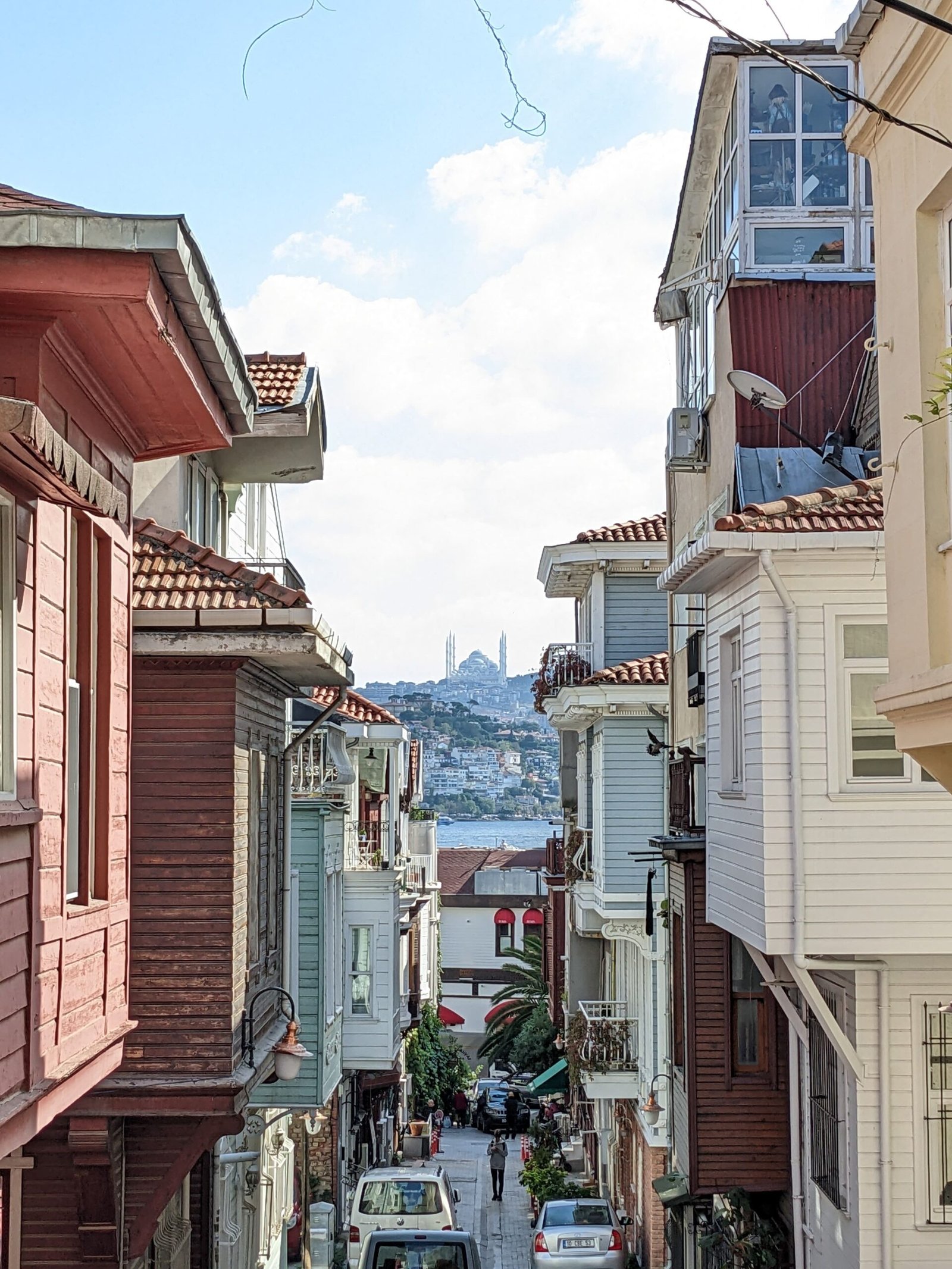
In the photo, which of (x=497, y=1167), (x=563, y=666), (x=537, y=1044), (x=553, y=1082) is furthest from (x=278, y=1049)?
(x=537, y=1044)

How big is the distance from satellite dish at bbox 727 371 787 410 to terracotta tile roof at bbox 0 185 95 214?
8157 millimetres

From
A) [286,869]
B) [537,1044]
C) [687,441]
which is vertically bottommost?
[537,1044]

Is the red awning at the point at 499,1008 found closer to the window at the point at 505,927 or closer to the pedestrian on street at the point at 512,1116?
the pedestrian on street at the point at 512,1116

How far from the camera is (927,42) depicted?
6.86 m

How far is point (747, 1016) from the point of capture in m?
16.3

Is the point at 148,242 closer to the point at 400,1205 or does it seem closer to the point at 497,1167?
the point at 400,1205

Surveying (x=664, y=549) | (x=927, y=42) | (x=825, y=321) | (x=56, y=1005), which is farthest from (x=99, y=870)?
(x=664, y=549)

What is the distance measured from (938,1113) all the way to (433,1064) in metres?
39.3

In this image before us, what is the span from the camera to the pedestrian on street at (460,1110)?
52000 millimetres

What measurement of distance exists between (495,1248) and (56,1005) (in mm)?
24676

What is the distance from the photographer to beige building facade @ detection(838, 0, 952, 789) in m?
6.79

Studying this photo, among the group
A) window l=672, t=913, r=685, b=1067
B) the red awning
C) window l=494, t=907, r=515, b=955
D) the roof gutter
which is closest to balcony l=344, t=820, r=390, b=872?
window l=672, t=913, r=685, b=1067

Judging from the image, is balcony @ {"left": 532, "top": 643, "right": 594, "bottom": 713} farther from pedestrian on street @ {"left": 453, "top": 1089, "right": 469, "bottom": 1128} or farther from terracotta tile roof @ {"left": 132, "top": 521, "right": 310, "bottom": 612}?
pedestrian on street @ {"left": 453, "top": 1089, "right": 469, "bottom": 1128}

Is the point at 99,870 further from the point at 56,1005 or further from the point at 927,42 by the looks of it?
the point at 927,42
